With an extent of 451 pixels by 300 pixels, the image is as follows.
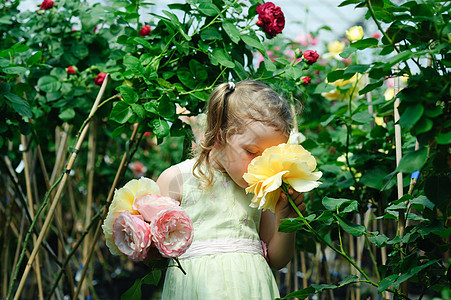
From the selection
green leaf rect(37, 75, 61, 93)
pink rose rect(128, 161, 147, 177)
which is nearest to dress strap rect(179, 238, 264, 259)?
green leaf rect(37, 75, 61, 93)

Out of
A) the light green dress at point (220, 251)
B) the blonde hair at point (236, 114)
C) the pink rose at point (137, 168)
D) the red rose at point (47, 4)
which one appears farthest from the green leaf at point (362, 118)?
the pink rose at point (137, 168)

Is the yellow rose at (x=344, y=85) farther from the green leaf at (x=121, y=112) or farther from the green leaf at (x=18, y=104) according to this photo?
the green leaf at (x=18, y=104)

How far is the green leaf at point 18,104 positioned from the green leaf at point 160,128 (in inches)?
14.6

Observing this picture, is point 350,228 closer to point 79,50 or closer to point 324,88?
point 324,88

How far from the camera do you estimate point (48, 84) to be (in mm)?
1720

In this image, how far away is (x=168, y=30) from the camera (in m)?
1.43

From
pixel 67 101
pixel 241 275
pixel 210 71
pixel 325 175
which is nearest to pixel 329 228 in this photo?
pixel 325 175

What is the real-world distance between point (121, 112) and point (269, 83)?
0.43 m

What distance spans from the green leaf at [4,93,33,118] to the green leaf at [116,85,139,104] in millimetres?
287

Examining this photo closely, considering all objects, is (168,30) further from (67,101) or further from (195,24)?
(67,101)

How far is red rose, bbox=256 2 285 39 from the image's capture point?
1353 mm

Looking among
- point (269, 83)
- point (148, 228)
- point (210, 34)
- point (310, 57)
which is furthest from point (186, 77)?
point (148, 228)

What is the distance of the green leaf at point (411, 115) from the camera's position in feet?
2.64

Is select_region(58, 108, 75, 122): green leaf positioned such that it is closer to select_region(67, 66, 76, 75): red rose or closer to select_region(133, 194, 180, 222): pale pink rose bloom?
select_region(67, 66, 76, 75): red rose
